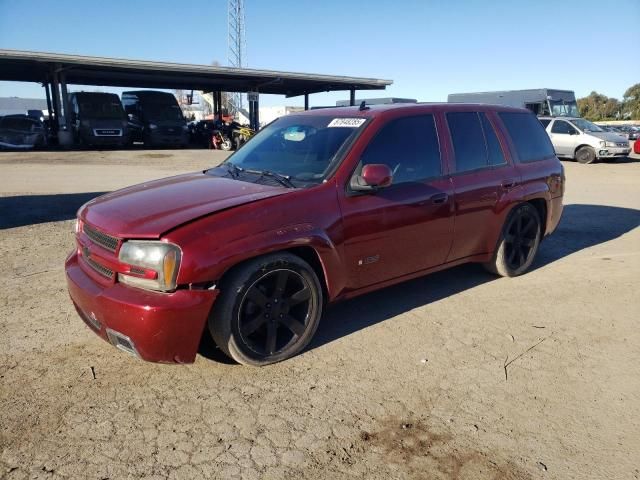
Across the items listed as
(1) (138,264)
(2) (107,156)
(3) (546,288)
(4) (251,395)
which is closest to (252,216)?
(1) (138,264)

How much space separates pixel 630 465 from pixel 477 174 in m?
2.72

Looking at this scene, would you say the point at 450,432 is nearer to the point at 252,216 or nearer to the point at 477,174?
the point at 252,216

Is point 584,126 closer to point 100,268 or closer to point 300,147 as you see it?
point 300,147

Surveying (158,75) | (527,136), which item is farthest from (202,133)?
(527,136)

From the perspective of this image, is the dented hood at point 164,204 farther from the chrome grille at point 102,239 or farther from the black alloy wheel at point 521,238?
the black alloy wheel at point 521,238

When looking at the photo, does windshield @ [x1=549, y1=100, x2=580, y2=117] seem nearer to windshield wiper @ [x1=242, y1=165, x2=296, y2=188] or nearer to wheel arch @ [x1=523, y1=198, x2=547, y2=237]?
wheel arch @ [x1=523, y1=198, x2=547, y2=237]

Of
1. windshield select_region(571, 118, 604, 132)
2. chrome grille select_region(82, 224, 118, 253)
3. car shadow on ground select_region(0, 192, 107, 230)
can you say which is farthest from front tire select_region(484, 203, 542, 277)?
windshield select_region(571, 118, 604, 132)

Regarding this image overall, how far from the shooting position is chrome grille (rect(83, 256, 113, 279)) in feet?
10.1

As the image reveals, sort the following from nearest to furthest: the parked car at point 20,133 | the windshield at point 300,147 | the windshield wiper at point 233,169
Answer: the windshield at point 300,147, the windshield wiper at point 233,169, the parked car at point 20,133

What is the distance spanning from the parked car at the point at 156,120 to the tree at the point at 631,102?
74.3 metres

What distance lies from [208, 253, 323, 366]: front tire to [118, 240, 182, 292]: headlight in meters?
0.35

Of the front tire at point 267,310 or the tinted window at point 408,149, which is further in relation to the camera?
the tinted window at point 408,149

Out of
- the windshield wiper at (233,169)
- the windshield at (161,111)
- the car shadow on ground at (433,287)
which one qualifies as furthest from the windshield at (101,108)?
the windshield wiper at (233,169)

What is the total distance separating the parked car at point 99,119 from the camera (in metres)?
23.8
